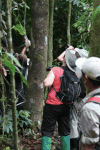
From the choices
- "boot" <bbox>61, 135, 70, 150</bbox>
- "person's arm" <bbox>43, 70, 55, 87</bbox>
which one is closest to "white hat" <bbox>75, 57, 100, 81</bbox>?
"person's arm" <bbox>43, 70, 55, 87</bbox>

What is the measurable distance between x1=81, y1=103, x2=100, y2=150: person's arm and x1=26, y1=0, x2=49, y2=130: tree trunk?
91.0 inches

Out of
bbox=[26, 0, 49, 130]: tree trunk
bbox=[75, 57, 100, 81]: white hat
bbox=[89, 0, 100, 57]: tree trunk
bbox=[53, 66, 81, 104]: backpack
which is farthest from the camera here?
bbox=[26, 0, 49, 130]: tree trunk

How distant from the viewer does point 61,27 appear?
10.1m

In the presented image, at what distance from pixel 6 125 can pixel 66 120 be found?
107 cm

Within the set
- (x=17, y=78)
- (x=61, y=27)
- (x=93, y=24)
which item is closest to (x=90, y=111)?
(x=93, y=24)

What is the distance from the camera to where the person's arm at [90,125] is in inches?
50.0

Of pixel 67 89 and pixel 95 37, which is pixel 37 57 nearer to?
pixel 67 89

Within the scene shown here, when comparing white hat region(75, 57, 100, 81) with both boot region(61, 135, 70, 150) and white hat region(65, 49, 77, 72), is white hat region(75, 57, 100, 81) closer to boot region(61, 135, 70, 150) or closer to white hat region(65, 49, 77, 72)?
white hat region(65, 49, 77, 72)

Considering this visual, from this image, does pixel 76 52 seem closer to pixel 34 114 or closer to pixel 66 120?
pixel 66 120

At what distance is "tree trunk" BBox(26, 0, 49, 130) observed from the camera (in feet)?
11.4

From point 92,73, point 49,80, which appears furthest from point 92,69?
point 49,80

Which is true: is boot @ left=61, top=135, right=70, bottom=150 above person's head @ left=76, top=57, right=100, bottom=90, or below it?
below

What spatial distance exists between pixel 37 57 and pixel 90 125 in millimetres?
2448

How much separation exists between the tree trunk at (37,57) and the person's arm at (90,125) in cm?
231
